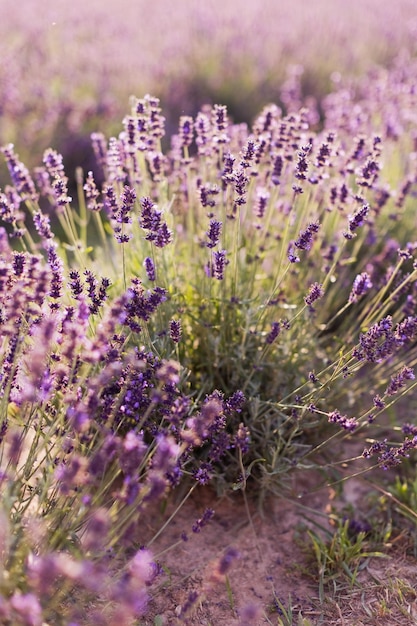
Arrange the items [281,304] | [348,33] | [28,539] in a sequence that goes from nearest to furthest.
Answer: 1. [28,539]
2. [281,304]
3. [348,33]

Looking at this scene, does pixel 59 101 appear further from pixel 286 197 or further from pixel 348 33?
pixel 348 33

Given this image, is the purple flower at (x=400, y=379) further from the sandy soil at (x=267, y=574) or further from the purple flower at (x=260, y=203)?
the purple flower at (x=260, y=203)

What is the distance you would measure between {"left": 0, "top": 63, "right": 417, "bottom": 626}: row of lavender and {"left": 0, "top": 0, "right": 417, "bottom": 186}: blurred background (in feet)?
5.46

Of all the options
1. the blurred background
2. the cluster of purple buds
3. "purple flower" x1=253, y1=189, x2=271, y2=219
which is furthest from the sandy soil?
the blurred background

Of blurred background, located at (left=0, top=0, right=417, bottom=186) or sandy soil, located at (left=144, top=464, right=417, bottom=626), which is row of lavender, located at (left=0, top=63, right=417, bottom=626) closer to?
sandy soil, located at (left=144, top=464, right=417, bottom=626)

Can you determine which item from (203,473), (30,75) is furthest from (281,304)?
(30,75)

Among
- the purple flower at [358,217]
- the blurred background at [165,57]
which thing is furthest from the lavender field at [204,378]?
the blurred background at [165,57]

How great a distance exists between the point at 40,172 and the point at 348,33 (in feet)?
24.2

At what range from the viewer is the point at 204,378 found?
267 centimetres

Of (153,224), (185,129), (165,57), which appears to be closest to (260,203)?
(185,129)

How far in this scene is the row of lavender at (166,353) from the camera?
1725mm

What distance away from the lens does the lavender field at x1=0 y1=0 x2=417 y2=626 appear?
70.3 inches

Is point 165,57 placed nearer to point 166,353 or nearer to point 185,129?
point 185,129

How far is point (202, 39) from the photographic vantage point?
8.45 m
